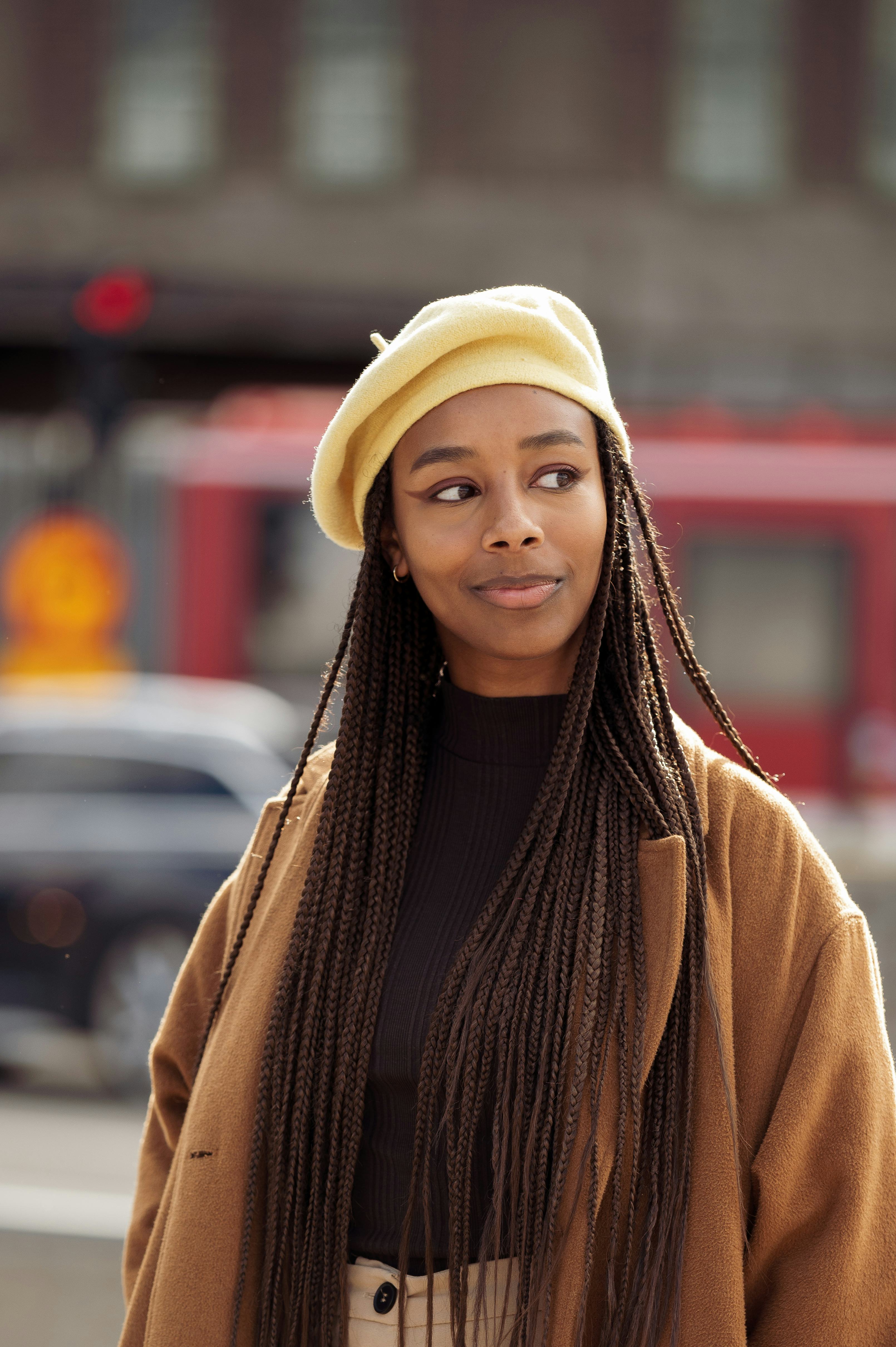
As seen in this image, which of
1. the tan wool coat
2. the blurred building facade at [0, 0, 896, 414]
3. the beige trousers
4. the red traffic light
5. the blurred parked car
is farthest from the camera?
the blurred building facade at [0, 0, 896, 414]

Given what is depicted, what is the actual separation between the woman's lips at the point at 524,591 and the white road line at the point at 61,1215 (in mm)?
1900

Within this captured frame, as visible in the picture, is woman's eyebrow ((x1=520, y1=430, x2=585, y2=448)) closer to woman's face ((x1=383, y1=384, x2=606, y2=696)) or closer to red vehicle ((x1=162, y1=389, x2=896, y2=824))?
woman's face ((x1=383, y1=384, x2=606, y2=696))

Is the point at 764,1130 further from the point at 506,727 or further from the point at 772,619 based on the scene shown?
the point at 772,619

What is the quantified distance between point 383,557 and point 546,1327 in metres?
0.91

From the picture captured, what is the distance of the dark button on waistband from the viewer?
161cm

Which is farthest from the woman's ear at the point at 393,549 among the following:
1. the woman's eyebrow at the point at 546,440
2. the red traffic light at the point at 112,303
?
the red traffic light at the point at 112,303

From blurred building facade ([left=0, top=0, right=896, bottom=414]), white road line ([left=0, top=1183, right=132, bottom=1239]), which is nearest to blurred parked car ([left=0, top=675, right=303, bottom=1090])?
white road line ([left=0, top=1183, right=132, bottom=1239])

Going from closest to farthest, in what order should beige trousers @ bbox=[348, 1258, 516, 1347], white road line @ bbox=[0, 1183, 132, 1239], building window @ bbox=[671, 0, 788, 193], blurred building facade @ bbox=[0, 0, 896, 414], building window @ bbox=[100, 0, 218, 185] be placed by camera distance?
1. beige trousers @ bbox=[348, 1258, 516, 1347]
2. white road line @ bbox=[0, 1183, 132, 1239]
3. blurred building facade @ bbox=[0, 0, 896, 414]
4. building window @ bbox=[100, 0, 218, 185]
5. building window @ bbox=[671, 0, 788, 193]

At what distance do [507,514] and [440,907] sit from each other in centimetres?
47

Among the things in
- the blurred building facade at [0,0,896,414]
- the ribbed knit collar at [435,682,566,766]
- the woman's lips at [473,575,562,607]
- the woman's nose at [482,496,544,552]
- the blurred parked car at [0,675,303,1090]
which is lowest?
the ribbed knit collar at [435,682,566,766]

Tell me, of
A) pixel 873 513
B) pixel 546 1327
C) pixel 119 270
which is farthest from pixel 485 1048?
pixel 873 513

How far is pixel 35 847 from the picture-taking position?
676 centimetres

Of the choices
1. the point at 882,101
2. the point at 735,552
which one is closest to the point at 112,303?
the point at 735,552

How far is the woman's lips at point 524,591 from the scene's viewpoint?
163cm
